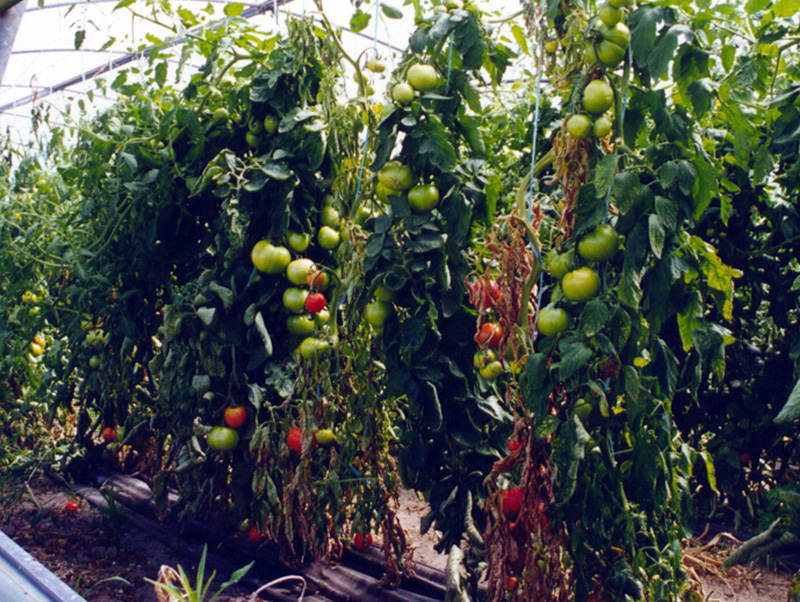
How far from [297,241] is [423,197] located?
52 cm

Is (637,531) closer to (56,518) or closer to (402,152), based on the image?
(402,152)

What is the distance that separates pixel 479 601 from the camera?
144cm

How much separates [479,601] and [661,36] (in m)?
1.28

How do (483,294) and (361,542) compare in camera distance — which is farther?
(361,542)

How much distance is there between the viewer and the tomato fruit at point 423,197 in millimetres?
1391

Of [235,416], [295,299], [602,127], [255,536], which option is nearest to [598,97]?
[602,127]

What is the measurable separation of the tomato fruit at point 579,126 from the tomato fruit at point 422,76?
355 mm

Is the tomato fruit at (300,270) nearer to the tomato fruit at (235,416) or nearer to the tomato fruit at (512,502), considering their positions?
the tomato fruit at (235,416)

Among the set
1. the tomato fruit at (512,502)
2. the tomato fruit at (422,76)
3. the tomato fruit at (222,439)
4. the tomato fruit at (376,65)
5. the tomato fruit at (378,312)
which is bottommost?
the tomato fruit at (222,439)

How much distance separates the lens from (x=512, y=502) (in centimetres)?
130

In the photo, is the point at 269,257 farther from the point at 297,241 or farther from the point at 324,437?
the point at 324,437

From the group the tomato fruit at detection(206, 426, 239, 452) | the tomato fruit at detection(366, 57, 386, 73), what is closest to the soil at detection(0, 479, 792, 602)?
the tomato fruit at detection(206, 426, 239, 452)

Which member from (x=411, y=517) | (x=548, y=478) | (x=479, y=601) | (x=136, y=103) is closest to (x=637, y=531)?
(x=548, y=478)

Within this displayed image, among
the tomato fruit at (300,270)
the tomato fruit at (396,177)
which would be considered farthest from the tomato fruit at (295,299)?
the tomato fruit at (396,177)
